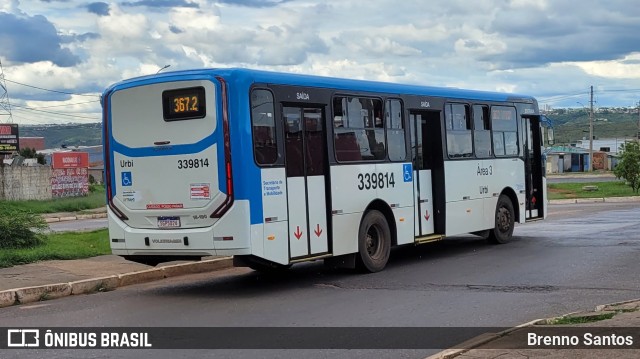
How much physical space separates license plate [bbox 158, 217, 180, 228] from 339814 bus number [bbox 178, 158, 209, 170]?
0.74 meters

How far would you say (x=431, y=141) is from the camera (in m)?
16.6

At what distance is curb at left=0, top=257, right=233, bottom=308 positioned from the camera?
12.0 m

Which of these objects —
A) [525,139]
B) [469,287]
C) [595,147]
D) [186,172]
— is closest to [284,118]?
[186,172]

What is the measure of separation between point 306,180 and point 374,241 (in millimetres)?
2262

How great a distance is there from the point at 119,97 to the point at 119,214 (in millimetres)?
1759

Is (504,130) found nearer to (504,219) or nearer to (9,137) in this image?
(504,219)

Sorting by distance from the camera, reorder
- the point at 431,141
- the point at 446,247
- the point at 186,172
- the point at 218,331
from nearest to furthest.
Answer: the point at 218,331 → the point at 186,172 → the point at 431,141 → the point at 446,247

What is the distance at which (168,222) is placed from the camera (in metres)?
12.4

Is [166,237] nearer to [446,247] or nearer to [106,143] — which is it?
[106,143]

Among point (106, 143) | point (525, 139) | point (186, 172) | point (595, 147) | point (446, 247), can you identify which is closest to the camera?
point (186, 172)

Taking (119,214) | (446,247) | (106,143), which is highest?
(106,143)

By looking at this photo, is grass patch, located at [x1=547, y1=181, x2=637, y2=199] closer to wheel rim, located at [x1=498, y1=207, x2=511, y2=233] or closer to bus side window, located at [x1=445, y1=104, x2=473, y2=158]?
wheel rim, located at [x1=498, y1=207, x2=511, y2=233]

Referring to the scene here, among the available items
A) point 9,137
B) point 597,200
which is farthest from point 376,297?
point 9,137

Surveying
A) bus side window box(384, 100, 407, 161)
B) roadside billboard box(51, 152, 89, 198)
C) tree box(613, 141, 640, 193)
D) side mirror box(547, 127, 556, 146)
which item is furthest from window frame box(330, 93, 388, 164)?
roadside billboard box(51, 152, 89, 198)
